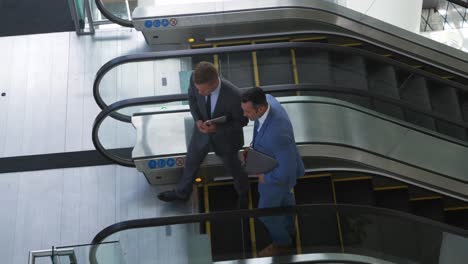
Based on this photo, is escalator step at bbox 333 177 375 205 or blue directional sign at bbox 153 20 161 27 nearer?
escalator step at bbox 333 177 375 205

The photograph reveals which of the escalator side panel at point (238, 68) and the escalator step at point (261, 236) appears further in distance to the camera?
the escalator side panel at point (238, 68)

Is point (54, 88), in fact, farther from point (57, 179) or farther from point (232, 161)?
point (232, 161)

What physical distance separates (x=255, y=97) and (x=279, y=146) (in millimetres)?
475

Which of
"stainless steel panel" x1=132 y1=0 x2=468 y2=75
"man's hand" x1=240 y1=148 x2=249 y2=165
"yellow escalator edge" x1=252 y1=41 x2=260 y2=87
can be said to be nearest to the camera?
"man's hand" x1=240 y1=148 x2=249 y2=165

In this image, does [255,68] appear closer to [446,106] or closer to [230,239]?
[230,239]

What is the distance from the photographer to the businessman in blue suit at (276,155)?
651 cm

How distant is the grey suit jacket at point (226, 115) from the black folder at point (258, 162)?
0.34 m

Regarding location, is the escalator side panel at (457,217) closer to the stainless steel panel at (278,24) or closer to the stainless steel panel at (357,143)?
the stainless steel panel at (357,143)

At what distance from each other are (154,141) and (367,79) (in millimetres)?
2112

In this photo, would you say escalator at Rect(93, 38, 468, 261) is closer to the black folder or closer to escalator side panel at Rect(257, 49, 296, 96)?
escalator side panel at Rect(257, 49, 296, 96)

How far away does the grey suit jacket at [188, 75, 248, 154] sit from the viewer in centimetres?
700

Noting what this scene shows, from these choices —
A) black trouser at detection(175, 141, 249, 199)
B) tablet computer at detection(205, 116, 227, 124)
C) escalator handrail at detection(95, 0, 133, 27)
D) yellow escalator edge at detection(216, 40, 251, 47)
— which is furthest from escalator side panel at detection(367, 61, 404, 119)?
escalator handrail at detection(95, 0, 133, 27)

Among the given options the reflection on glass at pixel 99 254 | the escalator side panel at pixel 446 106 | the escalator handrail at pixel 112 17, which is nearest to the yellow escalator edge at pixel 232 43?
the escalator handrail at pixel 112 17

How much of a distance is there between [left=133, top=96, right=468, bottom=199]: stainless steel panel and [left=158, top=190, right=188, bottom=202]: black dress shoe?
0.20m
